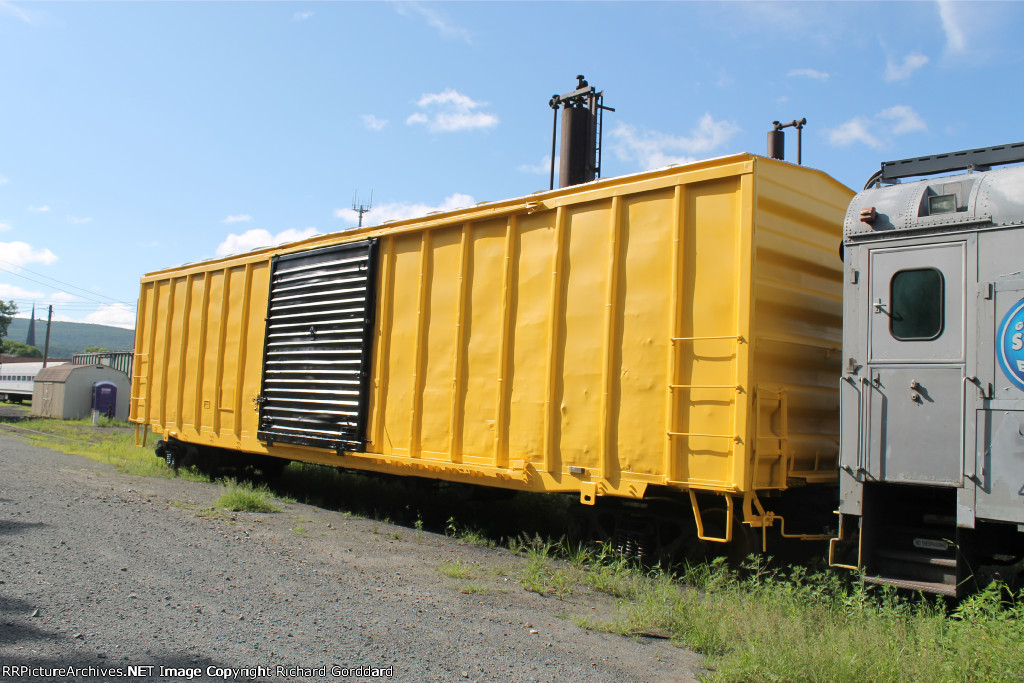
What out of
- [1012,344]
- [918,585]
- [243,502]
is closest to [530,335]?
[918,585]

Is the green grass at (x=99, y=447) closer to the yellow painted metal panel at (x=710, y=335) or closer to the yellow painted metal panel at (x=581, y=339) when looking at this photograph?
the yellow painted metal panel at (x=581, y=339)

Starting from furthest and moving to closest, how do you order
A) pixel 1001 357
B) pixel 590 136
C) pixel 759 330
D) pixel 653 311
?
pixel 590 136
pixel 653 311
pixel 759 330
pixel 1001 357

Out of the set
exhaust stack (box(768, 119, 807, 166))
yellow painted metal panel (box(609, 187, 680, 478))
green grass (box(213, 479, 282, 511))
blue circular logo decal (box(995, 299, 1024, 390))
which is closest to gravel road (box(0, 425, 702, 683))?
green grass (box(213, 479, 282, 511))

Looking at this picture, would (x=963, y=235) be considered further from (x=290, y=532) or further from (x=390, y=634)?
(x=290, y=532)

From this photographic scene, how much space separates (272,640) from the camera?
4891 mm

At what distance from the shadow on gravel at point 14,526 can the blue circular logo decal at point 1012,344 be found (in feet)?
29.1

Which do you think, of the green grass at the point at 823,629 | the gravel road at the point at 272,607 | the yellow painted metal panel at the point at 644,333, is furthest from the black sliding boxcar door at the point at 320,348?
the green grass at the point at 823,629

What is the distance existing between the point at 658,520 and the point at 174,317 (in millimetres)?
10497

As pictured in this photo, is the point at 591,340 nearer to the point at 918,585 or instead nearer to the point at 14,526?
the point at 918,585

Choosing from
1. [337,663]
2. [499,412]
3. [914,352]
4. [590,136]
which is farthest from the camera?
[590,136]

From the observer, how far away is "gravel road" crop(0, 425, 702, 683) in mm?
4562

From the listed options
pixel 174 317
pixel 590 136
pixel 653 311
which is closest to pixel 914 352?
pixel 653 311

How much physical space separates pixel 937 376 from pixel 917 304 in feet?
1.93

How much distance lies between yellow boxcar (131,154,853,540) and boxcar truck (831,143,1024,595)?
806 millimetres
